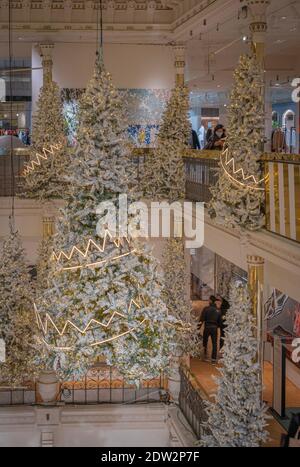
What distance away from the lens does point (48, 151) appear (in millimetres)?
14188

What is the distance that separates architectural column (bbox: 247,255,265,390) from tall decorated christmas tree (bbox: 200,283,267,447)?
0.50 m

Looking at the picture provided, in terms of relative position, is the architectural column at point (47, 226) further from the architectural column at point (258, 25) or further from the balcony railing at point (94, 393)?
the architectural column at point (258, 25)

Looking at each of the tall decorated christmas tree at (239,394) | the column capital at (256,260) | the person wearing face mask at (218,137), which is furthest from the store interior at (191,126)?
the tall decorated christmas tree at (239,394)

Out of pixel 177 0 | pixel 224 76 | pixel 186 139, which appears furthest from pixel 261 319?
pixel 224 76

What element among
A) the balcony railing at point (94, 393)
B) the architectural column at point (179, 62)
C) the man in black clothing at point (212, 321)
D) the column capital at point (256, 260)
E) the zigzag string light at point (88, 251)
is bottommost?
the balcony railing at point (94, 393)

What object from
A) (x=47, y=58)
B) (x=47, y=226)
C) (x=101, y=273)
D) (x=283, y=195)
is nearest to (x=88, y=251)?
(x=101, y=273)

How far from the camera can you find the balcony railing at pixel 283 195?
27.9 ft

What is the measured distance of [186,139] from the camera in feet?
46.4

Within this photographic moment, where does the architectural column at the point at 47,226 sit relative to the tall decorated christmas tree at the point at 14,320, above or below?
above

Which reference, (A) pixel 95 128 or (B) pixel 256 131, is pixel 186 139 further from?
(A) pixel 95 128

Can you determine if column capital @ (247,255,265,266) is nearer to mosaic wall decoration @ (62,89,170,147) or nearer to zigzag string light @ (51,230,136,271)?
zigzag string light @ (51,230,136,271)

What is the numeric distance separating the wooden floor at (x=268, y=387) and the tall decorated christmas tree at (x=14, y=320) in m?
2.75

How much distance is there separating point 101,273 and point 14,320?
139 inches

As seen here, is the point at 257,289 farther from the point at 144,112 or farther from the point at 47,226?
the point at 144,112
